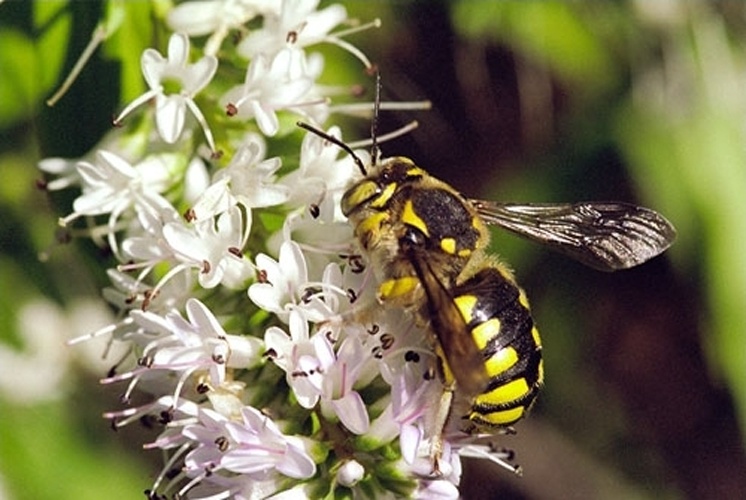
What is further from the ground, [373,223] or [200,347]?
[373,223]

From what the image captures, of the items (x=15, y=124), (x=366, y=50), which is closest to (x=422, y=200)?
(x=15, y=124)

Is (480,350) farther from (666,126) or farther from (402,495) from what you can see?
(666,126)

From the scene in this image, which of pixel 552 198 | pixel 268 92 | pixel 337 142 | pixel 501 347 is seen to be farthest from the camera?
pixel 552 198

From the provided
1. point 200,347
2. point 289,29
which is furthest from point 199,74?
point 200,347

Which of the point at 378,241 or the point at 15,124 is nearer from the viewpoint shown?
the point at 378,241

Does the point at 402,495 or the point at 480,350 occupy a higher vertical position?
the point at 480,350

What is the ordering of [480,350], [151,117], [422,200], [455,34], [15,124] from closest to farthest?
1. [480,350]
2. [422,200]
3. [151,117]
4. [15,124]
5. [455,34]

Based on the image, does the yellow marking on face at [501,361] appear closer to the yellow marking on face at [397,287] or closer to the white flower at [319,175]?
the yellow marking on face at [397,287]

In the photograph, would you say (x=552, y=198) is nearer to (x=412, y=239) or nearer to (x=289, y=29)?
(x=289, y=29)
